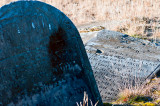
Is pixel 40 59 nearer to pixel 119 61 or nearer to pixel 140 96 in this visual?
pixel 140 96

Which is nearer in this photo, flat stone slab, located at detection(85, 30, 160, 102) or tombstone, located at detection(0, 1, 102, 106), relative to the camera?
tombstone, located at detection(0, 1, 102, 106)

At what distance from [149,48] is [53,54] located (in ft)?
9.81

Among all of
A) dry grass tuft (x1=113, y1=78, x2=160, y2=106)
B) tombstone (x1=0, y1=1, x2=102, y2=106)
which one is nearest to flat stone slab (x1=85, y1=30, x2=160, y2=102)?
dry grass tuft (x1=113, y1=78, x2=160, y2=106)

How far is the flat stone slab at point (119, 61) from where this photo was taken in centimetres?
334

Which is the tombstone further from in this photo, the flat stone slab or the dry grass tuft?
the flat stone slab

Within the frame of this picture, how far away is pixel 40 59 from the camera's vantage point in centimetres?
210

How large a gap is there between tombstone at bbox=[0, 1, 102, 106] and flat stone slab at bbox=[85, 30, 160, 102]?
3.11 ft

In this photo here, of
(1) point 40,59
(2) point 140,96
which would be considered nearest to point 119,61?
(2) point 140,96

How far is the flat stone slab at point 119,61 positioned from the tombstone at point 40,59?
949mm

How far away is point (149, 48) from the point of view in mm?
4477

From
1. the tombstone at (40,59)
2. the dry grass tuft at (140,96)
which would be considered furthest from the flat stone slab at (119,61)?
the tombstone at (40,59)

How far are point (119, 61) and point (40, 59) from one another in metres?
2.25

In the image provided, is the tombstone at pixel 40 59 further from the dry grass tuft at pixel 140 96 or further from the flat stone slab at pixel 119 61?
the flat stone slab at pixel 119 61

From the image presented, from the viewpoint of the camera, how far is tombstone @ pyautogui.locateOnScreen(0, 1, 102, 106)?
194cm
